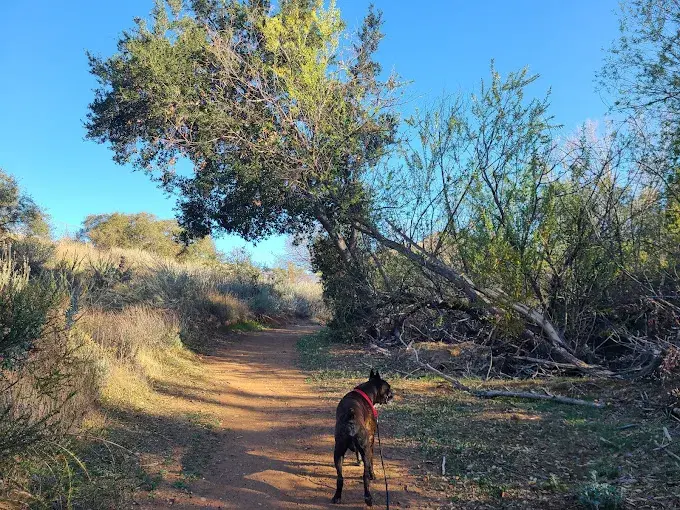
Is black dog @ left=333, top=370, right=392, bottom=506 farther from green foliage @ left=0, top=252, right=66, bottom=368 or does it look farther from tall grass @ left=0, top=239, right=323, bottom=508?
green foliage @ left=0, top=252, right=66, bottom=368

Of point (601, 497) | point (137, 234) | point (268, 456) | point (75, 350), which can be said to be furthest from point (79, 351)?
point (137, 234)

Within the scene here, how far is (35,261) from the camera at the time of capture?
13828 millimetres

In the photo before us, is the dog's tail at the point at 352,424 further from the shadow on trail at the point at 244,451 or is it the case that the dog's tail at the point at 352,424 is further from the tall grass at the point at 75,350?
the tall grass at the point at 75,350

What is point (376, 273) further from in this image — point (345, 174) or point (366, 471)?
point (366, 471)

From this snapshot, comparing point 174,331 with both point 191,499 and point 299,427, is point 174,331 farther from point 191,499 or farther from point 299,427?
point 191,499

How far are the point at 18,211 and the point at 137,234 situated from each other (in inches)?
781

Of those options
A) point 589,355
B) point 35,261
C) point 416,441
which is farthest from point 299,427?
point 35,261

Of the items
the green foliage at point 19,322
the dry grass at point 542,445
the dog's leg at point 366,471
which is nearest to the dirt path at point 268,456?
the dog's leg at point 366,471

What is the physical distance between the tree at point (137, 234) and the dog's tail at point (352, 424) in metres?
31.8

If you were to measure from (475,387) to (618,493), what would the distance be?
4328 mm

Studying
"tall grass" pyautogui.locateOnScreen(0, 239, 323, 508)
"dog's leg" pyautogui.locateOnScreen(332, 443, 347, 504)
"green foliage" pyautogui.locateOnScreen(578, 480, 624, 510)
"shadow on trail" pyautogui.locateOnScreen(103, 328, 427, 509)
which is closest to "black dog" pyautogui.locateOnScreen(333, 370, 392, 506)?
"dog's leg" pyautogui.locateOnScreen(332, 443, 347, 504)

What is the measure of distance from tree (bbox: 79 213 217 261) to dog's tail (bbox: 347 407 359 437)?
31.8m

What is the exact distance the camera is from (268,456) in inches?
215

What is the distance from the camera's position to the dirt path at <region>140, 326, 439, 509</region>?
14.0 feet
